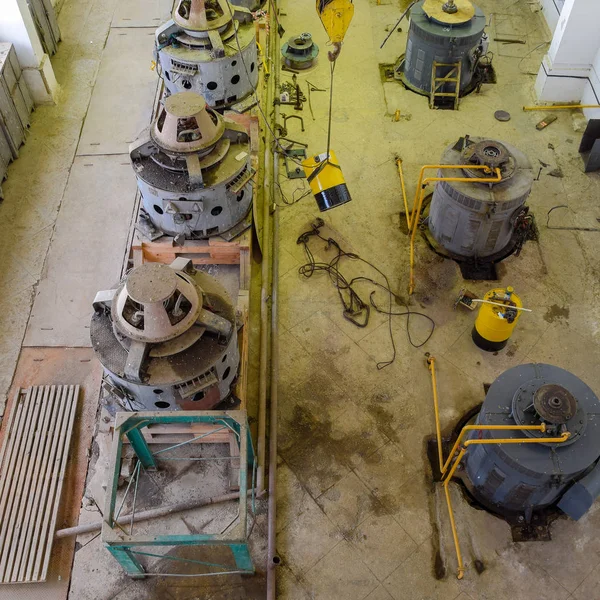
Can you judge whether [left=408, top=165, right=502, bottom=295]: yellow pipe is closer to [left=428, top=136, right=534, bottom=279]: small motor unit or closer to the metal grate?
[left=428, top=136, right=534, bottom=279]: small motor unit

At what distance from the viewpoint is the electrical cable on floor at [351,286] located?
9141 millimetres

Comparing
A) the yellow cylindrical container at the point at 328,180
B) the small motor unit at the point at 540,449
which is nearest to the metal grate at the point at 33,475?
the yellow cylindrical container at the point at 328,180

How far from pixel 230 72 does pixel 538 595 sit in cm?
871

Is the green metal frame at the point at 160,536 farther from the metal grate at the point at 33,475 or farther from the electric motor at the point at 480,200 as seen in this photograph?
the electric motor at the point at 480,200

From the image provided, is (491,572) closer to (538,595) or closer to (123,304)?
(538,595)

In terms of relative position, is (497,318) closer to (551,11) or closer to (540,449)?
(540,449)

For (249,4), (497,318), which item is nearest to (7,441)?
(497,318)

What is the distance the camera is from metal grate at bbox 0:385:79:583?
7090 millimetres

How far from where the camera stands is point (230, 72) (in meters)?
10.3

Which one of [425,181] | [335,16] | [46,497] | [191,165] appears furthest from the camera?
[425,181]

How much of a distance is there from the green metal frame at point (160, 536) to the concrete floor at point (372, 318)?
561 millimetres

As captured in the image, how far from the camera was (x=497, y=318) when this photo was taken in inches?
322

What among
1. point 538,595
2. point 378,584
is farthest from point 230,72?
point 538,595

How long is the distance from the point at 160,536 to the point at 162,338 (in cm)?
196
